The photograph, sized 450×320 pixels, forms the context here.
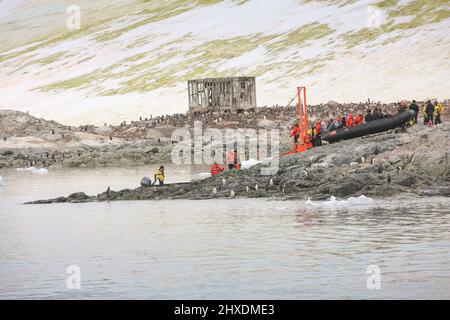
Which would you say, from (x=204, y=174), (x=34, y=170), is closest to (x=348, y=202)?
(x=204, y=174)

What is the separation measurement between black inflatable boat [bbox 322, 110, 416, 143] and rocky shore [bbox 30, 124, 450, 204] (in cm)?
32

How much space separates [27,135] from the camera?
2847 inches

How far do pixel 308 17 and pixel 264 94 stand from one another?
32.3m

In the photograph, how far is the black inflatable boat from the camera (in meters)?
41.1

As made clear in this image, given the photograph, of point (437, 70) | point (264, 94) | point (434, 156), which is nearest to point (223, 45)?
point (264, 94)

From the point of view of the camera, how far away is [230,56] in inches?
5079

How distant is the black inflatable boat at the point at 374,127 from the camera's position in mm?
41125

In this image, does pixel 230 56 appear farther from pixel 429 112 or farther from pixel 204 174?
pixel 429 112

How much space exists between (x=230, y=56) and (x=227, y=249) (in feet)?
337

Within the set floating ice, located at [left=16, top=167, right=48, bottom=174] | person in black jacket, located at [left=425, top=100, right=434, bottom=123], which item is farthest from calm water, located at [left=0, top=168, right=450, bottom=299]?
floating ice, located at [left=16, top=167, right=48, bottom=174]

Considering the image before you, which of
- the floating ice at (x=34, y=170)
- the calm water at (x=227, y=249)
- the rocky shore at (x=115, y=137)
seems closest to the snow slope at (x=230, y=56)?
the rocky shore at (x=115, y=137)

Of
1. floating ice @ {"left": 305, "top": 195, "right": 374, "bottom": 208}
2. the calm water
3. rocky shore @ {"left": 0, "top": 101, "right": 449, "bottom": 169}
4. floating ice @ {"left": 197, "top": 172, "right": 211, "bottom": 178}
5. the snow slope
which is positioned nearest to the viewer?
the calm water

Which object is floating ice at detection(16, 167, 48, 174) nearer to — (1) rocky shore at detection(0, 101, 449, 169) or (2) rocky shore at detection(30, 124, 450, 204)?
(1) rocky shore at detection(0, 101, 449, 169)
